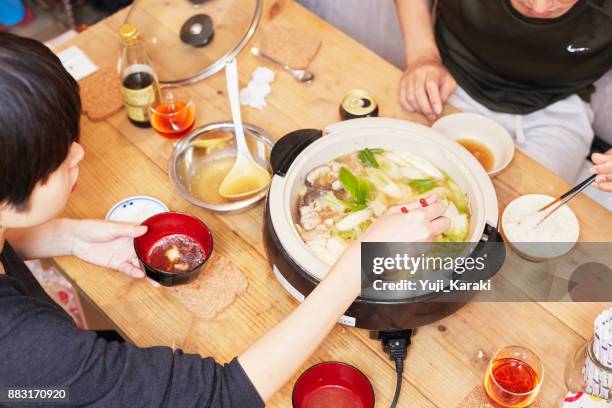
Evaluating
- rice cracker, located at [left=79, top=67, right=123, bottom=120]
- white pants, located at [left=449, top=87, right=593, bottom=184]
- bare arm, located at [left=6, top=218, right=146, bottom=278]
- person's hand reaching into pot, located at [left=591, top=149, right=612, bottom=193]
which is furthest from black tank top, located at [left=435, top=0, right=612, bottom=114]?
bare arm, located at [left=6, top=218, right=146, bottom=278]

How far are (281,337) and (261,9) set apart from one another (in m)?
0.98

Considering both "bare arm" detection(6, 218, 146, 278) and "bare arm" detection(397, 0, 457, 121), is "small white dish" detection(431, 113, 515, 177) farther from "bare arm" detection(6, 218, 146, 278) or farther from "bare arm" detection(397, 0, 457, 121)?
"bare arm" detection(6, 218, 146, 278)

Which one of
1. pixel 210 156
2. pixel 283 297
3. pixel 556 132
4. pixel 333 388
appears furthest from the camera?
pixel 556 132

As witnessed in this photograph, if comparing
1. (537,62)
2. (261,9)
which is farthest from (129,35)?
(537,62)

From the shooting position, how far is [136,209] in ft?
4.94

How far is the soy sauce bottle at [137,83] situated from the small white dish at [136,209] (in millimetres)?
242

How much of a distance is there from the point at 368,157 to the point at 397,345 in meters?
0.42

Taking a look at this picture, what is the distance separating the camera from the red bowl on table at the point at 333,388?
1196 mm

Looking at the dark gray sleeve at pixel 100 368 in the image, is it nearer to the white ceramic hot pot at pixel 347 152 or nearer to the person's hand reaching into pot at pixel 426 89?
the white ceramic hot pot at pixel 347 152

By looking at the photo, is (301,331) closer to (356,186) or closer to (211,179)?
(356,186)

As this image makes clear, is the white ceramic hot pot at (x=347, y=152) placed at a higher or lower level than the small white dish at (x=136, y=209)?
higher

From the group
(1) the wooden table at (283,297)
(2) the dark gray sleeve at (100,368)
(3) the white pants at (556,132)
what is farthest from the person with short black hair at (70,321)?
(3) the white pants at (556,132)

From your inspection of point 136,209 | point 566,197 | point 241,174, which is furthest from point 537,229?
point 136,209

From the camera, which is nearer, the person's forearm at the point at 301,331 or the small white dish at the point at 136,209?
the person's forearm at the point at 301,331
